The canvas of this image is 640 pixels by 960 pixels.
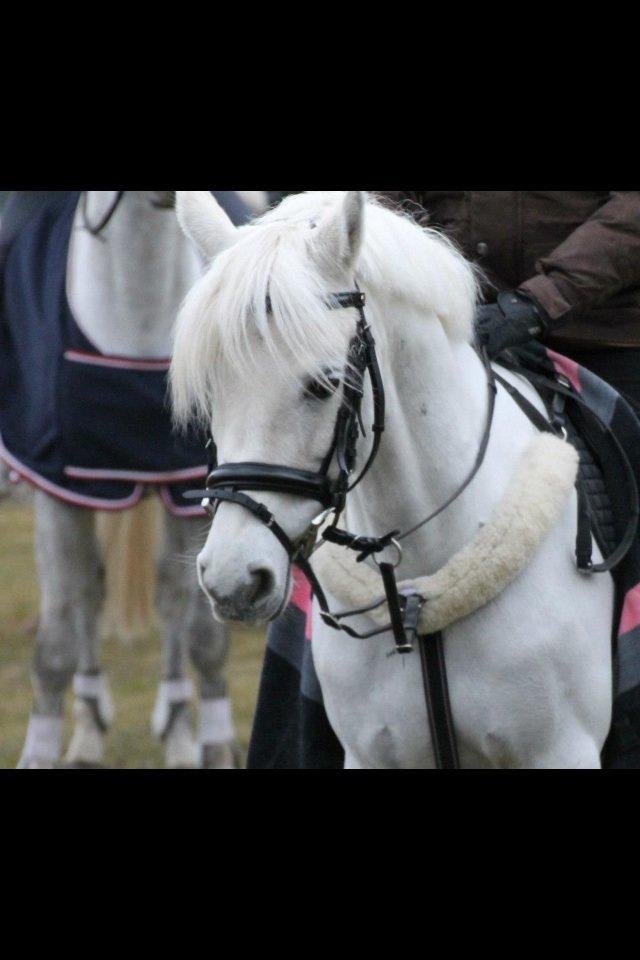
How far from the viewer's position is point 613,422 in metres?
3.53

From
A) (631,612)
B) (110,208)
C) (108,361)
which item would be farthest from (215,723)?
(631,612)

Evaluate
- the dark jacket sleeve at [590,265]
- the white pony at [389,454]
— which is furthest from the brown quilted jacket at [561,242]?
the white pony at [389,454]

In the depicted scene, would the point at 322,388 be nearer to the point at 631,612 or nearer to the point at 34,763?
the point at 631,612

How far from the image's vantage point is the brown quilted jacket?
3.49 metres

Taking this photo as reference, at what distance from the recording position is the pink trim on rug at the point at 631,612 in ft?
10.8

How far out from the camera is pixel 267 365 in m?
2.75

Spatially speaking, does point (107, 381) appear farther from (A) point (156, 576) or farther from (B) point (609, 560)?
(B) point (609, 560)

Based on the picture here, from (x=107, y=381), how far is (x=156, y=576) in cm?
123

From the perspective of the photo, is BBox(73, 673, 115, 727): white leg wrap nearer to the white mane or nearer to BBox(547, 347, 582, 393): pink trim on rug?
BBox(547, 347, 582, 393): pink trim on rug

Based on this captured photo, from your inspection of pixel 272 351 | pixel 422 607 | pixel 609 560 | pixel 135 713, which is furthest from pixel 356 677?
pixel 135 713

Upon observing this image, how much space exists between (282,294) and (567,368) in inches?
40.9

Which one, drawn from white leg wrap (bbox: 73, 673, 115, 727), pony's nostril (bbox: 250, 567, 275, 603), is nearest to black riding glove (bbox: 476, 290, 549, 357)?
pony's nostril (bbox: 250, 567, 275, 603)

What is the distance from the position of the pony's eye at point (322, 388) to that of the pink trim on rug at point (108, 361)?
2687 mm

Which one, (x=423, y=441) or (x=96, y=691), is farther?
(x=96, y=691)
